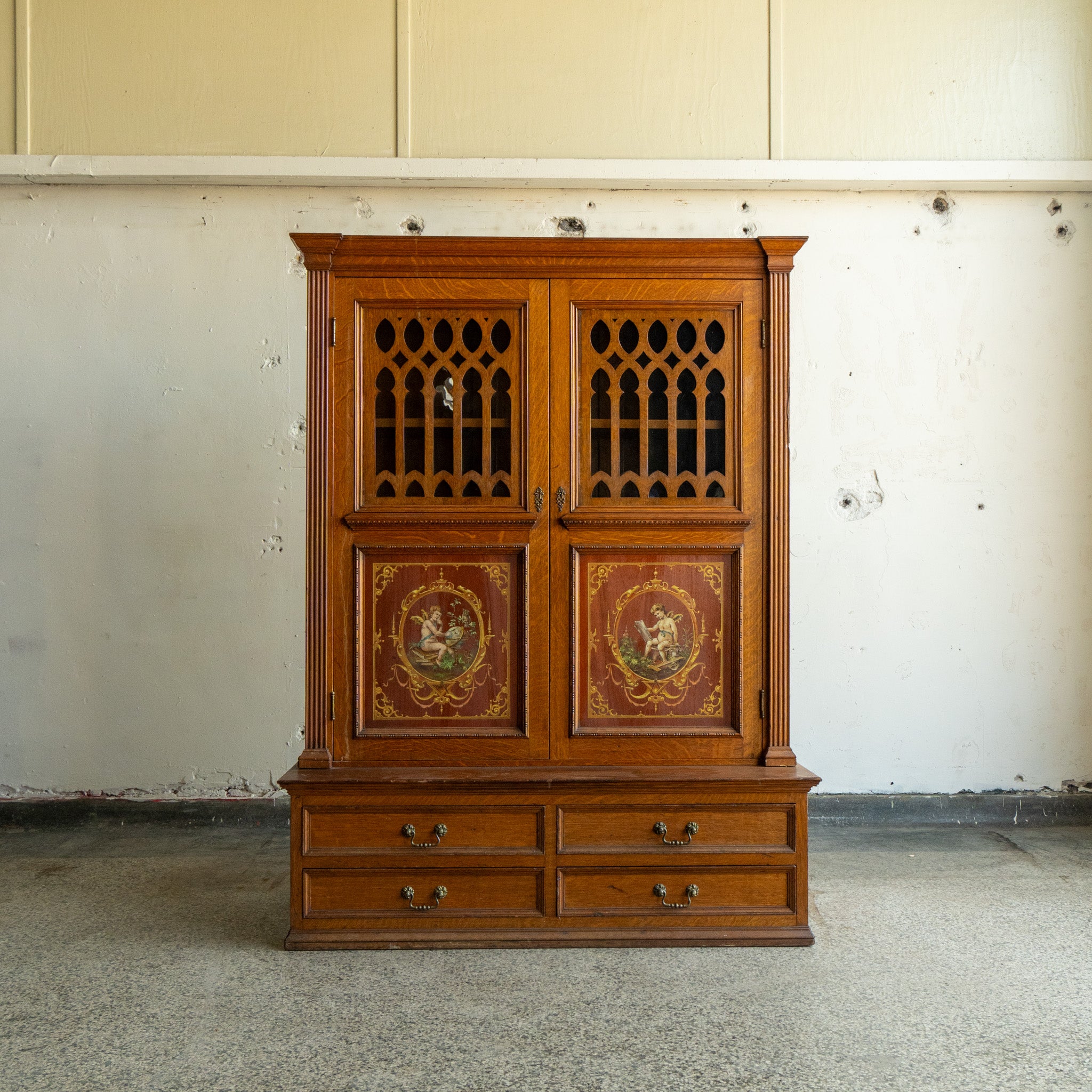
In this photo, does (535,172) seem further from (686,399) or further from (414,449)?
(414,449)

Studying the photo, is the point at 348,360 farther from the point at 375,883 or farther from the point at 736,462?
the point at 375,883

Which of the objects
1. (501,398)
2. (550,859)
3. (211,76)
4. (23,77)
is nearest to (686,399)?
(501,398)

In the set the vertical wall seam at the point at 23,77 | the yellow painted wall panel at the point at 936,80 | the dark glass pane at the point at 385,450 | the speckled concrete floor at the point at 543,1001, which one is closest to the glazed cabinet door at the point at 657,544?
the dark glass pane at the point at 385,450

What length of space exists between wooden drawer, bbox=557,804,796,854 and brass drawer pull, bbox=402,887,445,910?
0.63 feet

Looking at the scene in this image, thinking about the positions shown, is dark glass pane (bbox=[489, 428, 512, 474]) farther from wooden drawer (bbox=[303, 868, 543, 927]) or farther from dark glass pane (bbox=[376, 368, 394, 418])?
wooden drawer (bbox=[303, 868, 543, 927])

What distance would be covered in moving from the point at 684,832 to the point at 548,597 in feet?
2.84

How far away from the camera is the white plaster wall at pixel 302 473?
4074 mm


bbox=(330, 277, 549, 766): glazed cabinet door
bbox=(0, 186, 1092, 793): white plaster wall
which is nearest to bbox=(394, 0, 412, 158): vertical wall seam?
bbox=(0, 186, 1092, 793): white plaster wall

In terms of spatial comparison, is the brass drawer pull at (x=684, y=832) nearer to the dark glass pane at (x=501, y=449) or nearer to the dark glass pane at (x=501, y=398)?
the dark glass pane at (x=501, y=449)

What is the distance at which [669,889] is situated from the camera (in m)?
2.88

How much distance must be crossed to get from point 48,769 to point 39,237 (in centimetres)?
240

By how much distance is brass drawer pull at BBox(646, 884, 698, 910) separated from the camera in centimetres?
286

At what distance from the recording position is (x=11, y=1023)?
2.41 metres

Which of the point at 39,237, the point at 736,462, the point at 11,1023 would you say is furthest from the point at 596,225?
the point at 11,1023
